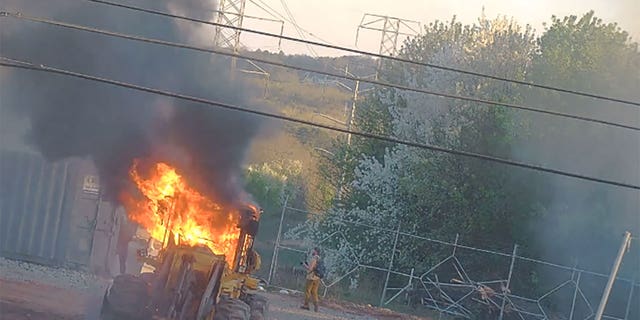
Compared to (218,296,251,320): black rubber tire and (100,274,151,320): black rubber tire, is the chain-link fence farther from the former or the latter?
(100,274,151,320): black rubber tire

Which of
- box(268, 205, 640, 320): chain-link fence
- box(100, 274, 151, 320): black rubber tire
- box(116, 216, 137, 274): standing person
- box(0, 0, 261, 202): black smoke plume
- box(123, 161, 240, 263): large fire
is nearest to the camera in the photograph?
box(100, 274, 151, 320): black rubber tire

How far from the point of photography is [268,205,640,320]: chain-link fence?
952 inches

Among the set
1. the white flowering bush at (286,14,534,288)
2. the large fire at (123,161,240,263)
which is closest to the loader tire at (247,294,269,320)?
the large fire at (123,161,240,263)

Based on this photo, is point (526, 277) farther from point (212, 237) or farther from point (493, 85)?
point (212, 237)

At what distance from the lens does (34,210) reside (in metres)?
19.9

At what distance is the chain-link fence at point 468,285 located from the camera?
2419cm

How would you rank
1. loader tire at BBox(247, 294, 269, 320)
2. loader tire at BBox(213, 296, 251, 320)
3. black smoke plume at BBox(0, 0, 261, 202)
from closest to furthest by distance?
loader tire at BBox(213, 296, 251, 320), loader tire at BBox(247, 294, 269, 320), black smoke plume at BBox(0, 0, 261, 202)

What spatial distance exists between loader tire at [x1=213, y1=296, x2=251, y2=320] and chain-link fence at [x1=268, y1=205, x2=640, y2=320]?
1119 centimetres

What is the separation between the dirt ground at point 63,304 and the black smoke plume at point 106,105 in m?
2.74

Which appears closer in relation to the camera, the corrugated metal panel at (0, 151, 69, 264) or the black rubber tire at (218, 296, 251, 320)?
the black rubber tire at (218, 296, 251, 320)

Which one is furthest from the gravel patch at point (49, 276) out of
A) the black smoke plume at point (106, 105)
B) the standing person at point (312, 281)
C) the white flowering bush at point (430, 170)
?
the white flowering bush at point (430, 170)

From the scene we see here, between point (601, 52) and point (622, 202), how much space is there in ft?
18.1

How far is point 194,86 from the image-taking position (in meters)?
20.8

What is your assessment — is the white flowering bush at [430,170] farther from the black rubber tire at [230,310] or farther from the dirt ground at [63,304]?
the black rubber tire at [230,310]
